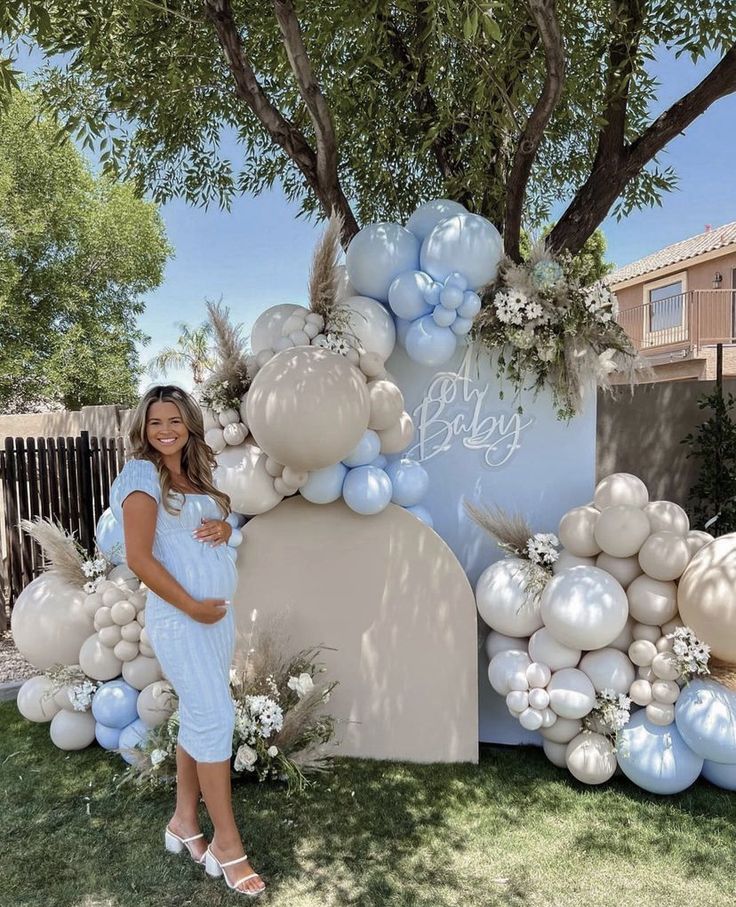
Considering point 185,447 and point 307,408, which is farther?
point 307,408

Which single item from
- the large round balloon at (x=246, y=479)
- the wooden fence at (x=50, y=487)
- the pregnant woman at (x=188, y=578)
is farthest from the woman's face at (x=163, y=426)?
the wooden fence at (x=50, y=487)

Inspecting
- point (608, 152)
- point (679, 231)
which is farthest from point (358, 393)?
point (679, 231)

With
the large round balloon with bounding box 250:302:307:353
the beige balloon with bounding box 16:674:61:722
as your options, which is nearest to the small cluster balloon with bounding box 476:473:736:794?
the large round balloon with bounding box 250:302:307:353

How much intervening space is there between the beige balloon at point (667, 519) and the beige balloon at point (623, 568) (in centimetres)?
18

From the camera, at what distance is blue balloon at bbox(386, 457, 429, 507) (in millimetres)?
3432

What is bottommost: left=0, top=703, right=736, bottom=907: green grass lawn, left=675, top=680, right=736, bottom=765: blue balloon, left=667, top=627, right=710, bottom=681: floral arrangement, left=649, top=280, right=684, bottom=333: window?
left=0, top=703, right=736, bottom=907: green grass lawn

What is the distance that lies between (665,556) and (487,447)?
106 cm

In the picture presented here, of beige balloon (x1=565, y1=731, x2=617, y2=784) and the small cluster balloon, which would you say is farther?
beige balloon (x1=565, y1=731, x2=617, y2=784)

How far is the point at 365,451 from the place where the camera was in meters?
3.27

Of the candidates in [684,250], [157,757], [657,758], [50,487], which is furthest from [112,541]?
[684,250]

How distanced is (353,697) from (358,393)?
1.50 metres

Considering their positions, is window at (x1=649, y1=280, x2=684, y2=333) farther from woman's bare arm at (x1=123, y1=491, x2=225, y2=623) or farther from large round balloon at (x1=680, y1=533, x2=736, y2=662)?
woman's bare arm at (x1=123, y1=491, x2=225, y2=623)

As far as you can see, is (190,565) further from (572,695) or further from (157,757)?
(572,695)

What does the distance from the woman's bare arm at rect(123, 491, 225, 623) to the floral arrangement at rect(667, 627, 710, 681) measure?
1992mm
